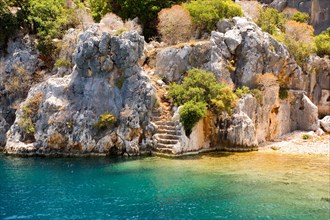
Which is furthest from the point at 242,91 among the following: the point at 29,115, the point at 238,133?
the point at 29,115

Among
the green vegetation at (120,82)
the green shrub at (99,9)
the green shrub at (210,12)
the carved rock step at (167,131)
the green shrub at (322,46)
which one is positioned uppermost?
the green shrub at (99,9)

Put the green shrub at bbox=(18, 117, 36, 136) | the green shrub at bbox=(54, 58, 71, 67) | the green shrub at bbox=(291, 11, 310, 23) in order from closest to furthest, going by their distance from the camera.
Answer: the green shrub at bbox=(18, 117, 36, 136) → the green shrub at bbox=(54, 58, 71, 67) → the green shrub at bbox=(291, 11, 310, 23)

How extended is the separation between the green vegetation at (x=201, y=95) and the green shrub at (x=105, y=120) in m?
5.84

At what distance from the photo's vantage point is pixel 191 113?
3212 centimetres

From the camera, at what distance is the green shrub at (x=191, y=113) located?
32062 mm

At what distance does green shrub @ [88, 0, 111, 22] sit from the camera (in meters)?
46.4

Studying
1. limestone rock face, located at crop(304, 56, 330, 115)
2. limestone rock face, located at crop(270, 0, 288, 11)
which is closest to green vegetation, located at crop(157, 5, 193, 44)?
limestone rock face, located at crop(304, 56, 330, 115)

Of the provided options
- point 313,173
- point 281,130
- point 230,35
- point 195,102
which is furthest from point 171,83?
point 313,173

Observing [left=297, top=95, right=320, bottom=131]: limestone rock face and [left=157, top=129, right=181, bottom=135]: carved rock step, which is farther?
[left=297, top=95, right=320, bottom=131]: limestone rock face

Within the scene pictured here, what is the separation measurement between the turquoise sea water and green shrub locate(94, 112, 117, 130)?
308 centimetres

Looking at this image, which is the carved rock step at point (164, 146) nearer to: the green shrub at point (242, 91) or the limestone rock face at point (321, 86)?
the green shrub at point (242, 91)

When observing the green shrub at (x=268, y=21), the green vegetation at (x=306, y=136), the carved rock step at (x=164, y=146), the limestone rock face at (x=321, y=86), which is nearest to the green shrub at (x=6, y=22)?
the carved rock step at (x=164, y=146)

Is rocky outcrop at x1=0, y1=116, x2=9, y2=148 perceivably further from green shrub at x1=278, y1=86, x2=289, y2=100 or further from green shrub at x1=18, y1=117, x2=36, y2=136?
green shrub at x1=278, y1=86, x2=289, y2=100

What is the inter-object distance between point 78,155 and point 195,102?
36.1ft
